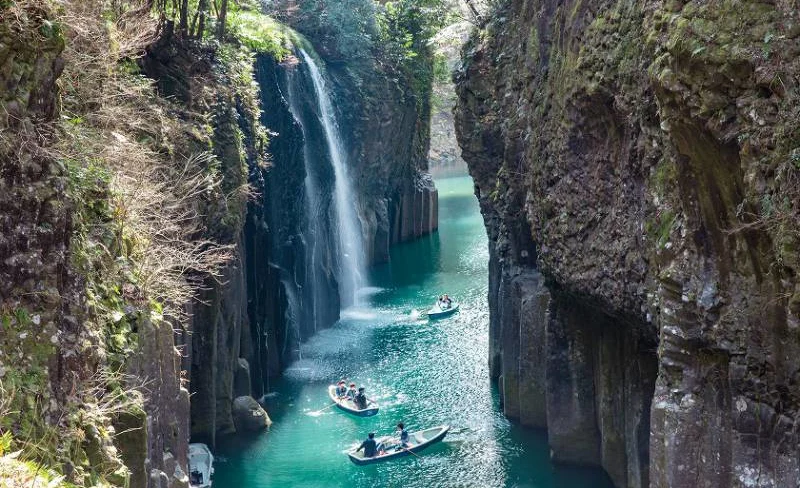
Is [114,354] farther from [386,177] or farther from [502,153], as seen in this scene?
[386,177]

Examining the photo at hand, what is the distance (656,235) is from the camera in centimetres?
1476

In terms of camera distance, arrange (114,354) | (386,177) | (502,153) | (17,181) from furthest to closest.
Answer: (386,177), (502,153), (114,354), (17,181)

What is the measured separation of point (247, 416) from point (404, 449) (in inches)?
185

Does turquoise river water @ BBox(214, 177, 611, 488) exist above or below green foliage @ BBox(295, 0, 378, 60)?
below

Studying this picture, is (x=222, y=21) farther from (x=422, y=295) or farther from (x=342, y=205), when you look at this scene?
(x=422, y=295)

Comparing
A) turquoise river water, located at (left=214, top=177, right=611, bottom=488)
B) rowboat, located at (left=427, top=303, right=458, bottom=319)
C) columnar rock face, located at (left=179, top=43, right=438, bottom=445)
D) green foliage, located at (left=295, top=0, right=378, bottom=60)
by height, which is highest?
green foliage, located at (left=295, top=0, right=378, bottom=60)

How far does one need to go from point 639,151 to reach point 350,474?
1078 centimetres

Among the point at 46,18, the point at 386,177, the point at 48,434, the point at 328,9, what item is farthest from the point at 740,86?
the point at 386,177

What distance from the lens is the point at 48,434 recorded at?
9.44 m

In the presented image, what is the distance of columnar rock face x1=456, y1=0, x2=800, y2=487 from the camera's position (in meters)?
12.1

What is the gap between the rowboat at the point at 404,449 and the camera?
22.3 meters

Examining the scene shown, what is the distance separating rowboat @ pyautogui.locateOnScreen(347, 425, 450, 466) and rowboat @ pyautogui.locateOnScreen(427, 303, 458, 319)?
11.9 meters

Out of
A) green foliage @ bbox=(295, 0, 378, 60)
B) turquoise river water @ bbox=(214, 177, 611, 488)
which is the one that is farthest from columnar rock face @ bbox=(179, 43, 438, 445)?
green foliage @ bbox=(295, 0, 378, 60)

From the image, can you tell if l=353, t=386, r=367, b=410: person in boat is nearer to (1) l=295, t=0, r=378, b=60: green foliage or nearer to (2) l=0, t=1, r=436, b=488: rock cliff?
(2) l=0, t=1, r=436, b=488: rock cliff
